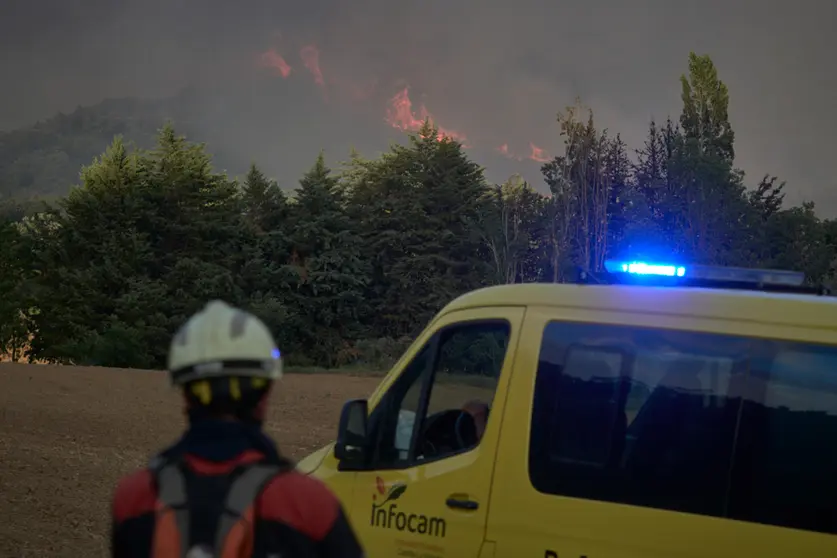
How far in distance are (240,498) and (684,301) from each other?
2.35 m

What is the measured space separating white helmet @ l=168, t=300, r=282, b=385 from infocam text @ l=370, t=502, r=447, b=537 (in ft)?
7.56

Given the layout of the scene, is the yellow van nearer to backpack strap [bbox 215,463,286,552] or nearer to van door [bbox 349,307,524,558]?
van door [bbox 349,307,524,558]

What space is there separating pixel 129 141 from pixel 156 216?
14.2 ft

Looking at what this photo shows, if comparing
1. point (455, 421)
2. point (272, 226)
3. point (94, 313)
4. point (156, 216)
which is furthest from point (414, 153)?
point (455, 421)

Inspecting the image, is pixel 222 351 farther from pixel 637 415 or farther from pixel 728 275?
pixel 728 275

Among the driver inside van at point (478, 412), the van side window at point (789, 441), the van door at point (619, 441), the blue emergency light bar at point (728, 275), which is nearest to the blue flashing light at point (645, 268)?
the blue emergency light bar at point (728, 275)

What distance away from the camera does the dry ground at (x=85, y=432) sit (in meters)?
8.70

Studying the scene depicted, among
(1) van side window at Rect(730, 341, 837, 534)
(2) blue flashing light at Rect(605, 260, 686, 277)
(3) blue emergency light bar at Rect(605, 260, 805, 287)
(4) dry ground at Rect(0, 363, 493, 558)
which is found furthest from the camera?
(4) dry ground at Rect(0, 363, 493, 558)

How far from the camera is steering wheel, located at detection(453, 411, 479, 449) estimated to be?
4.37 meters

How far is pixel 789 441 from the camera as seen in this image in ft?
11.2

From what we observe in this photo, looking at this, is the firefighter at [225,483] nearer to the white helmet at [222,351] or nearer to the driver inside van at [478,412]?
the white helmet at [222,351]

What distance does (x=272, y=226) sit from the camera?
43.5 m

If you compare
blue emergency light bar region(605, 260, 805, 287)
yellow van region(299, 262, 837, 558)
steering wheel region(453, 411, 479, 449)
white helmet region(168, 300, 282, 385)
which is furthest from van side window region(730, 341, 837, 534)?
white helmet region(168, 300, 282, 385)

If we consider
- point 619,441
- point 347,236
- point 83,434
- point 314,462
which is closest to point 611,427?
point 619,441
